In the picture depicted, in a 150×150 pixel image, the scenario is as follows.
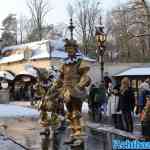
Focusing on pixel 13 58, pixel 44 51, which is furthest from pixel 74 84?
pixel 13 58

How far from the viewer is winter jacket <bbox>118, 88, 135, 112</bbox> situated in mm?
14164

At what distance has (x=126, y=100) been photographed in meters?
14.2

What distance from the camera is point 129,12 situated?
47.2 m

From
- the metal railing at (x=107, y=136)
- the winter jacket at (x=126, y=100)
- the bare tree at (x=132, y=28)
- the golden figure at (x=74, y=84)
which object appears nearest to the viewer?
the golden figure at (x=74, y=84)

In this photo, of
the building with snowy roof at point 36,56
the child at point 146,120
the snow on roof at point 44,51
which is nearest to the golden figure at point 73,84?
the child at point 146,120

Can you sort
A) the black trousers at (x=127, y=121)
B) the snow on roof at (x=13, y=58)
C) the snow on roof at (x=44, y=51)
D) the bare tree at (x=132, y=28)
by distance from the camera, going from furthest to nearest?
the snow on roof at (x=13, y=58)
the snow on roof at (x=44, y=51)
the bare tree at (x=132, y=28)
the black trousers at (x=127, y=121)

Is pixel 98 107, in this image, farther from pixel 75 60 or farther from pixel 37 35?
pixel 37 35

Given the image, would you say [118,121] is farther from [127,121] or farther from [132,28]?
[132,28]

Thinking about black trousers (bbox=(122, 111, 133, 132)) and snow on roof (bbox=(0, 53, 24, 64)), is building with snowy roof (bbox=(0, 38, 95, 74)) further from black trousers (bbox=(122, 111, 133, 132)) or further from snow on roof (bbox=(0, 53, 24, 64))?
black trousers (bbox=(122, 111, 133, 132))

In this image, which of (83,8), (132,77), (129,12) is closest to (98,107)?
(132,77)

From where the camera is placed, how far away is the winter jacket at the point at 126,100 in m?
14.2

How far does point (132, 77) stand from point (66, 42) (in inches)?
1004

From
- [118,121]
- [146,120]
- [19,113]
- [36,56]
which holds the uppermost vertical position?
[36,56]

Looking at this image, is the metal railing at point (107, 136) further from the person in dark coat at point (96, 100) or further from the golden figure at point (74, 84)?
the person in dark coat at point (96, 100)
